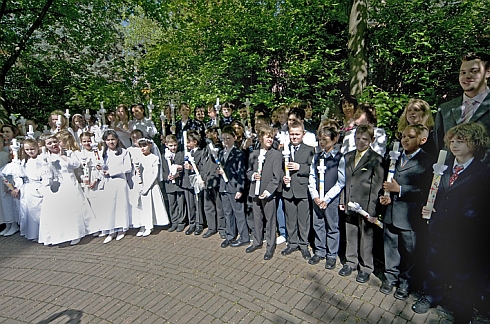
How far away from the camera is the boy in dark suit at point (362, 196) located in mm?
3922

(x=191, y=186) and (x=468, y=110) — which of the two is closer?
(x=468, y=110)

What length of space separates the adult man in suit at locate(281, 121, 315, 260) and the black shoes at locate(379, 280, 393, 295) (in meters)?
1.15

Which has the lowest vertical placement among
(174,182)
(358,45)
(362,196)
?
(174,182)

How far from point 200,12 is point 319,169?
6420mm

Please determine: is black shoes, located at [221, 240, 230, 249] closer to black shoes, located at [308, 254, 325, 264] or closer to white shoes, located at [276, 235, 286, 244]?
white shoes, located at [276, 235, 286, 244]

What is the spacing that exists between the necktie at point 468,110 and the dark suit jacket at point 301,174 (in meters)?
1.94

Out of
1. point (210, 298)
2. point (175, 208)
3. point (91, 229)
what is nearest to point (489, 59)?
point (210, 298)

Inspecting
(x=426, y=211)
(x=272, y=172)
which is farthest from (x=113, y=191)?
(x=426, y=211)

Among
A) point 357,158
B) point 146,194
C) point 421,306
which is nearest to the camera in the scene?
point 421,306

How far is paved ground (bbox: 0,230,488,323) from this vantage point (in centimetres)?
354

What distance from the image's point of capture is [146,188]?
611 centimetres

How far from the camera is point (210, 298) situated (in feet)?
12.8

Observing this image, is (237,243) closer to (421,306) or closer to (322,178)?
(322,178)

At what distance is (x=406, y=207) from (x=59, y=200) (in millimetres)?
5753
